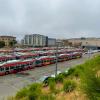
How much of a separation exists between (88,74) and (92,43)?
498 feet

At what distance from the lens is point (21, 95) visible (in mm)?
10164

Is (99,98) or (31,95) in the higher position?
(99,98)

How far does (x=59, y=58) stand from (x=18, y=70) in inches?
797

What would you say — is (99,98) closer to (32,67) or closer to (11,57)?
(32,67)

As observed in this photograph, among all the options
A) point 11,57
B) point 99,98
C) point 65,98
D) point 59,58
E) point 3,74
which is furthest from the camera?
point 59,58

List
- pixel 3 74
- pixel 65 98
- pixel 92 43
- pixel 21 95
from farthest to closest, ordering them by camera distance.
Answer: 1. pixel 92 43
2. pixel 3 74
3. pixel 21 95
4. pixel 65 98

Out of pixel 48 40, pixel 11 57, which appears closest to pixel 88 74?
pixel 11 57

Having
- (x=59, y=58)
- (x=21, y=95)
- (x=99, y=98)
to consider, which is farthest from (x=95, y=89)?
(x=59, y=58)

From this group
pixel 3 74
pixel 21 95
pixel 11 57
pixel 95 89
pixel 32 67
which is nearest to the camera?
pixel 95 89

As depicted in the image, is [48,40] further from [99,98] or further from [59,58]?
[99,98]

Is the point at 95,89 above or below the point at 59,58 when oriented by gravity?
above

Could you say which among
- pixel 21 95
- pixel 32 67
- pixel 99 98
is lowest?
pixel 32 67

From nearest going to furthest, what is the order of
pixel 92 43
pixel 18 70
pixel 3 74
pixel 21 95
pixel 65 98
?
pixel 65 98 → pixel 21 95 → pixel 3 74 → pixel 18 70 → pixel 92 43

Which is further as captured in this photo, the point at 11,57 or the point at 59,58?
the point at 59,58
